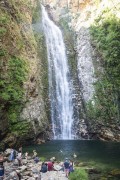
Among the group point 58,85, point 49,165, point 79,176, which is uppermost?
point 58,85

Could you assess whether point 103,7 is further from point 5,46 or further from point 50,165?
point 50,165

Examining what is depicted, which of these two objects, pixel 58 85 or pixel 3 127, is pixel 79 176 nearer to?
pixel 3 127

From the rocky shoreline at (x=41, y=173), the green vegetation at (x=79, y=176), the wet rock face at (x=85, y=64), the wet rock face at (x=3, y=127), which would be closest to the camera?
the green vegetation at (x=79, y=176)

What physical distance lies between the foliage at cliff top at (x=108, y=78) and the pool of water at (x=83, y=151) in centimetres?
560

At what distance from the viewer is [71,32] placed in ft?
169

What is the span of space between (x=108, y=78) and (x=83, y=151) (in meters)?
14.2

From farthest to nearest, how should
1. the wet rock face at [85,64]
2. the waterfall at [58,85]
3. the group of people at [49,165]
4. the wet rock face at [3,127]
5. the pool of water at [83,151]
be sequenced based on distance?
the wet rock face at [85,64]
the waterfall at [58,85]
the wet rock face at [3,127]
the pool of water at [83,151]
the group of people at [49,165]

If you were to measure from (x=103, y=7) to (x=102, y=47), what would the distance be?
722 cm

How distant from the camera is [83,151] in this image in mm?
31156

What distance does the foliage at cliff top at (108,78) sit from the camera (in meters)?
40.6

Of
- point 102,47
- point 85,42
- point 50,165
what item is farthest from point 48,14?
point 50,165

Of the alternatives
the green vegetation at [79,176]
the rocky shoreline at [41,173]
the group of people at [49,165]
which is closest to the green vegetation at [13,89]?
the group of people at [49,165]

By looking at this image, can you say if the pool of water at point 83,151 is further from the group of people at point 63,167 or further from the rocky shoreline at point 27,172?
the group of people at point 63,167

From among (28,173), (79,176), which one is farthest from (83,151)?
(79,176)
